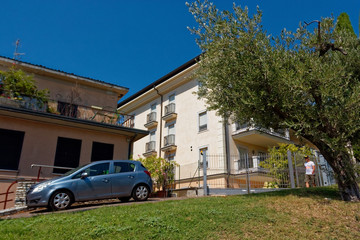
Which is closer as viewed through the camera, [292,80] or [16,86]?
[292,80]

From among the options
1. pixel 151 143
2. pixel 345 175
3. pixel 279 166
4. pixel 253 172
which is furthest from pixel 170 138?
pixel 345 175

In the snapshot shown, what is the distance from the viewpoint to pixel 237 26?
10297 mm

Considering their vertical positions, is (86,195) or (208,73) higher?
(208,73)

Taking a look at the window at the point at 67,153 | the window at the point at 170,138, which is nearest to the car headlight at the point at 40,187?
the window at the point at 67,153

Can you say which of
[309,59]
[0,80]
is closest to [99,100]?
[0,80]

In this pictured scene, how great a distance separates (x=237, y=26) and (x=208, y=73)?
1881 millimetres

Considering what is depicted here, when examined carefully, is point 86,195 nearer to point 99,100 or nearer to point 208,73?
point 208,73

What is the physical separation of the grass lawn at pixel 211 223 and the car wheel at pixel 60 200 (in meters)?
2.13

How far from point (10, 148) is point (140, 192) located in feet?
22.6

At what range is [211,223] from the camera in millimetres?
7141

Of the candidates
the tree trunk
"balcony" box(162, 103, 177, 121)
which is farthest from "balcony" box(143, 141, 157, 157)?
the tree trunk

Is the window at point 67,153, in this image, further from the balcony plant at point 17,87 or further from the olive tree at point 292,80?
the olive tree at point 292,80

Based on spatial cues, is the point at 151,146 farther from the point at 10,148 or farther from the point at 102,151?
the point at 10,148

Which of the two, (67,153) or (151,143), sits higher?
(151,143)
